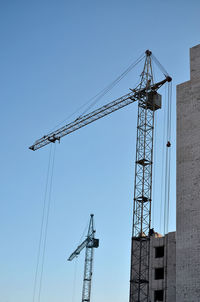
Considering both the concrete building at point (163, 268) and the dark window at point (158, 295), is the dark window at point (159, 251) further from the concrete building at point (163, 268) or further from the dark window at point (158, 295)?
the dark window at point (158, 295)

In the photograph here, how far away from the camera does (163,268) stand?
2606 inches

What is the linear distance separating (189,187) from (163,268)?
1375 cm

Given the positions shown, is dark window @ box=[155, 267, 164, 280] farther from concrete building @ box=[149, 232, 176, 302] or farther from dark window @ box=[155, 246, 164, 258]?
dark window @ box=[155, 246, 164, 258]

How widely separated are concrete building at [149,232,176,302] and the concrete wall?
535 centimetres

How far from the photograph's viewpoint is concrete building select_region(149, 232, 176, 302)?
63.1 m

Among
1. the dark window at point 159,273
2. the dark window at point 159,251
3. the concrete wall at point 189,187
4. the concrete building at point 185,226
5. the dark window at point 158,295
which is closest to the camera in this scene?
the concrete wall at point 189,187

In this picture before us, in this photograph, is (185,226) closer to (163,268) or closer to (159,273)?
(163,268)

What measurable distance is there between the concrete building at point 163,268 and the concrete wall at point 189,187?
5.35 metres

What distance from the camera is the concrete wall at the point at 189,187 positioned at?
186 ft

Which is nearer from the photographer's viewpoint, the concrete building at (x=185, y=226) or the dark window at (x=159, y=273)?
the concrete building at (x=185, y=226)

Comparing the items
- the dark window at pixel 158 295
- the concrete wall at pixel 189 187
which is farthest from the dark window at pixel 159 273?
the concrete wall at pixel 189 187

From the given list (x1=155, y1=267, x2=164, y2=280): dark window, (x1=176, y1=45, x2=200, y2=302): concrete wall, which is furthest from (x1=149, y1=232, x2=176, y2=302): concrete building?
(x1=176, y1=45, x2=200, y2=302): concrete wall

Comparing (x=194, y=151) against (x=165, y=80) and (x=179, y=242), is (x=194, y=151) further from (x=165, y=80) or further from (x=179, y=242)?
(x=165, y=80)

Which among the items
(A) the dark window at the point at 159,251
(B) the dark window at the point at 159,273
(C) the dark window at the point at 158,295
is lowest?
(C) the dark window at the point at 158,295
